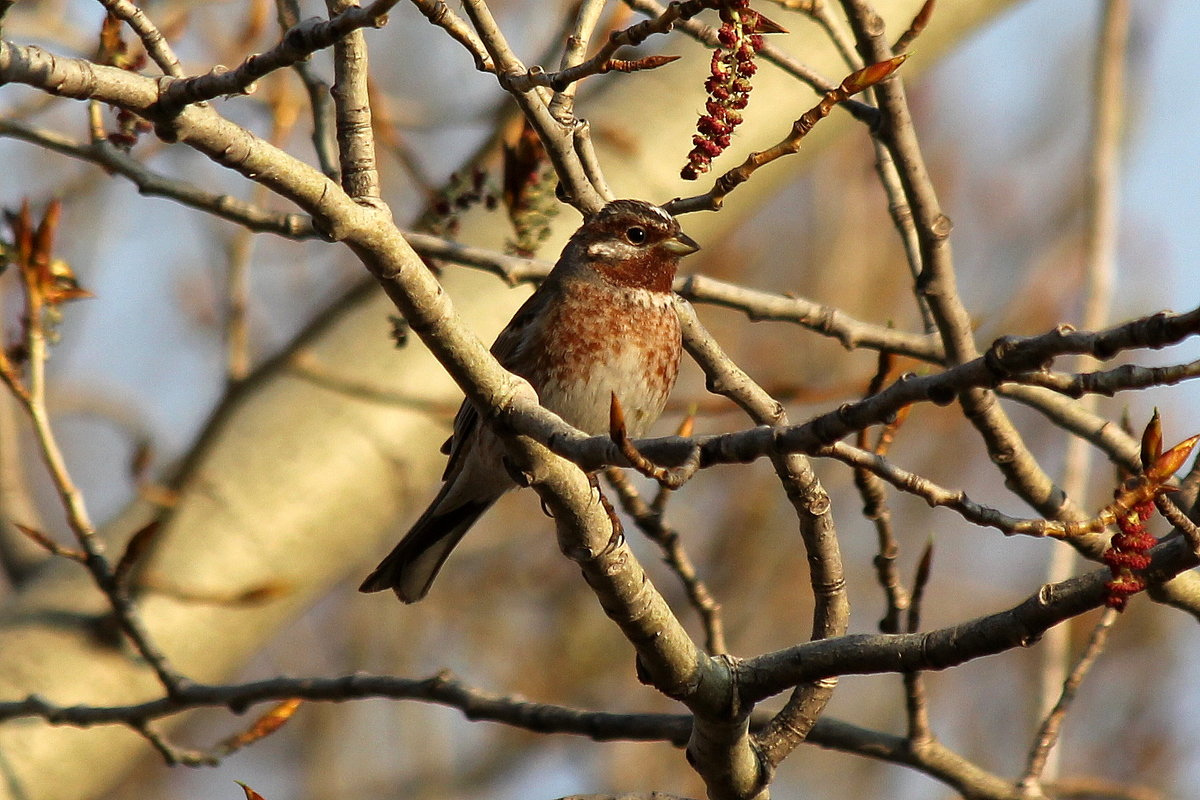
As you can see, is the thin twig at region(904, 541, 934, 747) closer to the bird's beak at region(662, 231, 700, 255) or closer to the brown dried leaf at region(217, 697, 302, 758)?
the bird's beak at region(662, 231, 700, 255)

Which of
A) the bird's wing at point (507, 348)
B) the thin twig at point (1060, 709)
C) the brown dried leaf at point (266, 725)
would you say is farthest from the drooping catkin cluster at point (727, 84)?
the brown dried leaf at point (266, 725)

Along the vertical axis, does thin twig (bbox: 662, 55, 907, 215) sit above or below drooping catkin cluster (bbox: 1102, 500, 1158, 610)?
above

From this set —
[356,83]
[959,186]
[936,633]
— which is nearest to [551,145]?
[356,83]

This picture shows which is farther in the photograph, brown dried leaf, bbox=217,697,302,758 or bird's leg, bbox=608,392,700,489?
brown dried leaf, bbox=217,697,302,758

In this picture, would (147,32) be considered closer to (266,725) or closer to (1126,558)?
(1126,558)

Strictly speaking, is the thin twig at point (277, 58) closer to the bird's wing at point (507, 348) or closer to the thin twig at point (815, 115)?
the thin twig at point (815, 115)

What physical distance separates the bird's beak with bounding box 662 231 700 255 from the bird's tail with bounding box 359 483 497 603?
129 cm

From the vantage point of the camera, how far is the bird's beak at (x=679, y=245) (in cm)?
558

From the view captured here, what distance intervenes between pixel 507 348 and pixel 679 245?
838mm

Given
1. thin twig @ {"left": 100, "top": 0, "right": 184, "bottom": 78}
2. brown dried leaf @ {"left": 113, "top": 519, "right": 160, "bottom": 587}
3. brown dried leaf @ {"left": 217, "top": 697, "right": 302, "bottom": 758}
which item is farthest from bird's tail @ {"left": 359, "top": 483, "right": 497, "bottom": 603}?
thin twig @ {"left": 100, "top": 0, "right": 184, "bottom": 78}

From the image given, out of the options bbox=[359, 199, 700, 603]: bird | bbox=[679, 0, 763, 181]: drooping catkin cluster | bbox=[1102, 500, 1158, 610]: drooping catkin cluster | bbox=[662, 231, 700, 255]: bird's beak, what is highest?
bbox=[662, 231, 700, 255]: bird's beak

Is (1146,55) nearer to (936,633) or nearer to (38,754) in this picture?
(936,633)

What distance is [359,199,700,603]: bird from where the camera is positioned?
5.20 meters

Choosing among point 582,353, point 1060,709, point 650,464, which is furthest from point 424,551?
point 650,464
